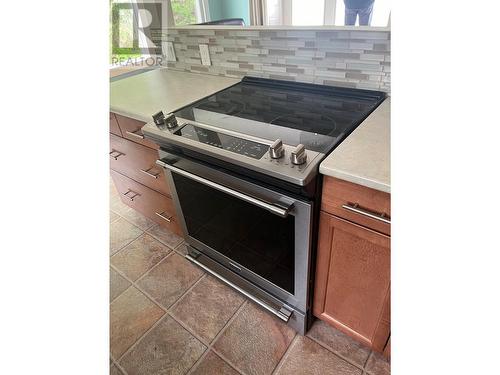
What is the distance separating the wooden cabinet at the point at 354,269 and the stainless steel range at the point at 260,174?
0.05 m

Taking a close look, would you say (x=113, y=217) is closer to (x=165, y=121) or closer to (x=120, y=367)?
(x=120, y=367)

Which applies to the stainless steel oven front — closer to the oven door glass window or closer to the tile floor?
the oven door glass window

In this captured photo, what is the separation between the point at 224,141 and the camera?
3.07 feet

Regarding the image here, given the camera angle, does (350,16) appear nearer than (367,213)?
No

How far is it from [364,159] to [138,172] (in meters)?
1.21

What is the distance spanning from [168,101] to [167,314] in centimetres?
105

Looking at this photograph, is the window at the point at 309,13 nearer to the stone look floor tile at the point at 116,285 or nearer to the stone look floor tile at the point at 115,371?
the stone look floor tile at the point at 116,285

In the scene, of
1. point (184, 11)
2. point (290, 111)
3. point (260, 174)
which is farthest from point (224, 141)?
point (184, 11)

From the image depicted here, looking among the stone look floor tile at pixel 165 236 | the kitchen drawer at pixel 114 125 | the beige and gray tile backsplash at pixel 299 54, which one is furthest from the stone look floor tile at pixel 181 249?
the beige and gray tile backsplash at pixel 299 54


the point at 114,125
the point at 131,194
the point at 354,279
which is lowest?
the point at 131,194

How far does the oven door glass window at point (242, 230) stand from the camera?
3.20ft
